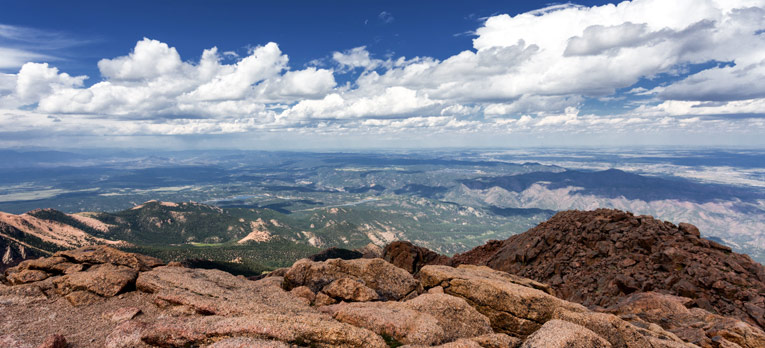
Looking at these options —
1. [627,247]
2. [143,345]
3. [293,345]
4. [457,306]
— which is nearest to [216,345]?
[293,345]

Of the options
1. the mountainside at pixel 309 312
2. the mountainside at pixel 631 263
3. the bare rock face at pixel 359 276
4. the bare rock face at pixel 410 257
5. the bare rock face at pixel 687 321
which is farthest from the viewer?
the bare rock face at pixel 410 257

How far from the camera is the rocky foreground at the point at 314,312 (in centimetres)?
1930

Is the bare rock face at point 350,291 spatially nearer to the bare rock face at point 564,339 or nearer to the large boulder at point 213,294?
the large boulder at point 213,294

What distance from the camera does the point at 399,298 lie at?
111 ft

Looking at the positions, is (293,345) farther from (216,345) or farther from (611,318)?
(611,318)

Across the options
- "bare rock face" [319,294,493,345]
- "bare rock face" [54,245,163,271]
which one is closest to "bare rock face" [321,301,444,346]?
"bare rock face" [319,294,493,345]

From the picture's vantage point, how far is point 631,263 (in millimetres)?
49594

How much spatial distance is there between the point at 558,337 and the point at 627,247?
153 feet

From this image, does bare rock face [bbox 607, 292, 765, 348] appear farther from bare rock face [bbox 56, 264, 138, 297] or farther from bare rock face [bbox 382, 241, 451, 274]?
bare rock face [bbox 56, 264, 138, 297]

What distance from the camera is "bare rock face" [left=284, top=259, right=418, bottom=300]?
3475cm

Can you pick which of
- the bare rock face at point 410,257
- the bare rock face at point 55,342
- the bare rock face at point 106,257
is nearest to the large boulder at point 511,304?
the bare rock face at point 55,342

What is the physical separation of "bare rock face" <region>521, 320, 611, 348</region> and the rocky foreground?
2.9 inches

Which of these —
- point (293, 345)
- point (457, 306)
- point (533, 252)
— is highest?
point (293, 345)

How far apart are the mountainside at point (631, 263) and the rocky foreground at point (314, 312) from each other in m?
4.87
